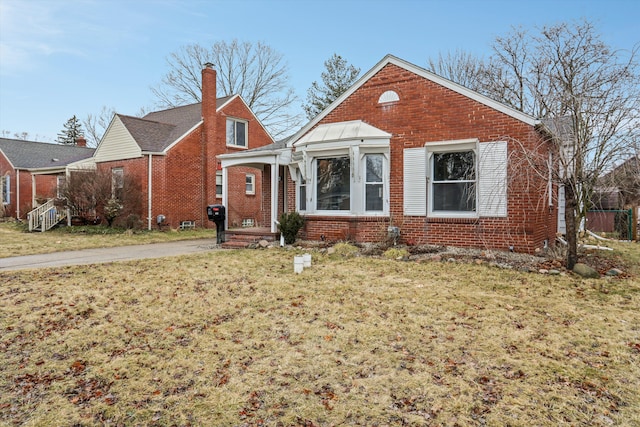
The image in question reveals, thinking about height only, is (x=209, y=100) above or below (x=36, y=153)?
above

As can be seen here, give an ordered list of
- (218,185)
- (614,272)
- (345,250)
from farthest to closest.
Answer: (218,185) < (345,250) < (614,272)

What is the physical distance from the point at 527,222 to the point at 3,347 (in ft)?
32.3

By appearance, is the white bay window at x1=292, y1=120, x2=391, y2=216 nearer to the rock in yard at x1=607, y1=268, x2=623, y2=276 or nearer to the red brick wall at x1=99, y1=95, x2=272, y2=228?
the rock in yard at x1=607, y1=268, x2=623, y2=276

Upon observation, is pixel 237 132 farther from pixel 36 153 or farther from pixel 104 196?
pixel 36 153

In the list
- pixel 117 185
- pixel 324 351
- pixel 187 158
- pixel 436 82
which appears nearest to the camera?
pixel 324 351

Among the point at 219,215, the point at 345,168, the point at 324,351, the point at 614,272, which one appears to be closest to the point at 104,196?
the point at 219,215

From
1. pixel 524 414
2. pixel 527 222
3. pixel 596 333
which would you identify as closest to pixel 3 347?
pixel 524 414

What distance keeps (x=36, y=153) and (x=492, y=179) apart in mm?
31914

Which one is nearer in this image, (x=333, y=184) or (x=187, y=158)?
(x=333, y=184)

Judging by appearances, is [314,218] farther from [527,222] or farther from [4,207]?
[4,207]

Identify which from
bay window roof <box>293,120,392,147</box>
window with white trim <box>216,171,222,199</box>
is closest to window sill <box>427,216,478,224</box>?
bay window roof <box>293,120,392,147</box>

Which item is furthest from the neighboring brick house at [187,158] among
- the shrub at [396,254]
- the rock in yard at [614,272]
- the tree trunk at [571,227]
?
the rock in yard at [614,272]

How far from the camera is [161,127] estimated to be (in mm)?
19344

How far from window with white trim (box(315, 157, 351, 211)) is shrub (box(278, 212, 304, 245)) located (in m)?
0.73
